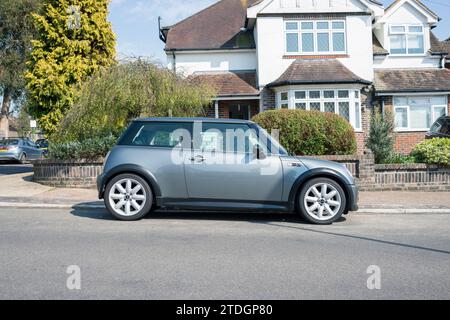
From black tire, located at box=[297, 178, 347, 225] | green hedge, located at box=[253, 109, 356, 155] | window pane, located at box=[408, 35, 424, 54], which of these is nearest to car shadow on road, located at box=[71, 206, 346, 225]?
black tire, located at box=[297, 178, 347, 225]

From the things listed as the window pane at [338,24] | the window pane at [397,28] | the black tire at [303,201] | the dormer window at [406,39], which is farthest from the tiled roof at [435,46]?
the black tire at [303,201]

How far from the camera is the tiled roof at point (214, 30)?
2133 cm

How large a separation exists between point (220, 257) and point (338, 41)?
16.2m

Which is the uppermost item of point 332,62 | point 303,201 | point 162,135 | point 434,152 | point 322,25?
point 322,25

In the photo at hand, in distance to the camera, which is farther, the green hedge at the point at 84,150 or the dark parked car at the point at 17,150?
the dark parked car at the point at 17,150

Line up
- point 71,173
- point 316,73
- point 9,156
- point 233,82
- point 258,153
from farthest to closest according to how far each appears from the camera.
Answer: point 9,156
point 233,82
point 316,73
point 71,173
point 258,153

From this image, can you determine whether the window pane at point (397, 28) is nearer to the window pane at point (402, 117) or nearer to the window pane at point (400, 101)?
the window pane at point (400, 101)

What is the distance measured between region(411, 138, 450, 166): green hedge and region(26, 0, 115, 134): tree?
10074 millimetres

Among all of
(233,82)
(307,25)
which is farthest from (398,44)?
(233,82)

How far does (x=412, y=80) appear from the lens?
20.1 meters

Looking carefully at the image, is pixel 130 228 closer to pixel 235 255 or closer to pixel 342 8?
pixel 235 255

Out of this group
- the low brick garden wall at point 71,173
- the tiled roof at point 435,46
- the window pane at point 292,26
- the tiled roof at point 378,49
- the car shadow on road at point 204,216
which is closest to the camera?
the car shadow on road at point 204,216

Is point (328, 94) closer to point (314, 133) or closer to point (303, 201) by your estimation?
point (314, 133)

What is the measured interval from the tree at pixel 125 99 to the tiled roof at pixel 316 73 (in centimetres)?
679
